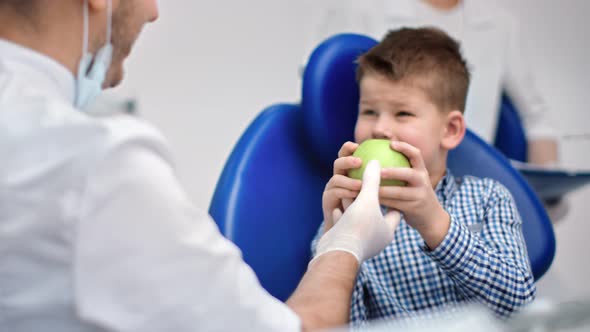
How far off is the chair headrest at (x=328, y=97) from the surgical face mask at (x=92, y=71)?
0.54 metres

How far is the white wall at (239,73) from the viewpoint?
214 centimetres

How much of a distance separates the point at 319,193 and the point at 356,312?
28 centimetres

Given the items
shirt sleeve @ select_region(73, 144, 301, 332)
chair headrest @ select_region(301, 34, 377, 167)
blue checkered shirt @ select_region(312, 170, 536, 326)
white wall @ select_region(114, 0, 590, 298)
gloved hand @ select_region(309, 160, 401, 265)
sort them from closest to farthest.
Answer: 1. shirt sleeve @ select_region(73, 144, 301, 332)
2. gloved hand @ select_region(309, 160, 401, 265)
3. blue checkered shirt @ select_region(312, 170, 536, 326)
4. chair headrest @ select_region(301, 34, 377, 167)
5. white wall @ select_region(114, 0, 590, 298)

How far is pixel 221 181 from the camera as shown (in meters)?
1.15

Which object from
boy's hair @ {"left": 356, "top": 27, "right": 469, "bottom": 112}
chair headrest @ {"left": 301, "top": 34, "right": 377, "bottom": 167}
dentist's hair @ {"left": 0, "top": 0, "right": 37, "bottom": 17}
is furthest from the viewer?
chair headrest @ {"left": 301, "top": 34, "right": 377, "bottom": 167}

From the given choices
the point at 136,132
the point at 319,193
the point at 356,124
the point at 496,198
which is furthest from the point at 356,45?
the point at 136,132

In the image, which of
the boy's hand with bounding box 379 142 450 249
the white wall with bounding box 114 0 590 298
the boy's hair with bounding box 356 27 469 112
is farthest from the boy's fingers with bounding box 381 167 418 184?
the white wall with bounding box 114 0 590 298

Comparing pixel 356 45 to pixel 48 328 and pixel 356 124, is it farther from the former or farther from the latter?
pixel 48 328

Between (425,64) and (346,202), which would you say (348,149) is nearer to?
(346,202)

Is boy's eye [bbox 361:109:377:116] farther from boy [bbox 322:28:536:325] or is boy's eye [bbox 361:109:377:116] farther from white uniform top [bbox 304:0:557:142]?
white uniform top [bbox 304:0:557:142]

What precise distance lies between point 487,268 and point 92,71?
26.3 inches

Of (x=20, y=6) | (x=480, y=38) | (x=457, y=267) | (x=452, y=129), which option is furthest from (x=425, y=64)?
(x=480, y=38)

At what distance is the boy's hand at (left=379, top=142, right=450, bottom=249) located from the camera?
35.6 inches

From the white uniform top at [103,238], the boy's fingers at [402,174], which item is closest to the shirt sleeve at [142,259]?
the white uniform top at [103,238]
